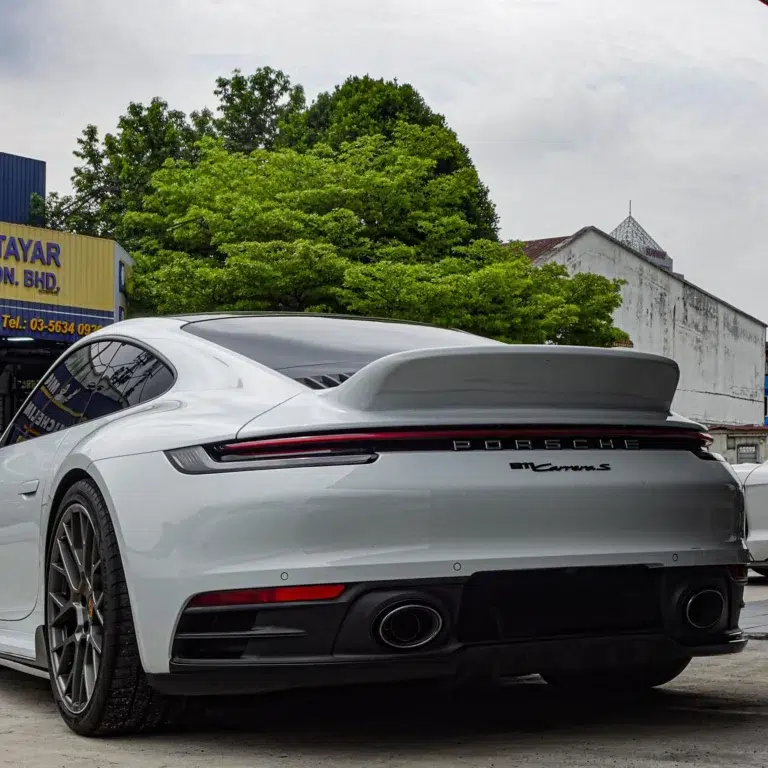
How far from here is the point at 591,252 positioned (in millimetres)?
56031

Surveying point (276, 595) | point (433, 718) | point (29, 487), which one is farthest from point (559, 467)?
point (29, 487)

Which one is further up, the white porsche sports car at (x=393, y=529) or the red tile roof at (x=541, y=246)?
the red tile roof at (x=541, y=246)

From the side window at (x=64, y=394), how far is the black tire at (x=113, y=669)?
0.80 meters

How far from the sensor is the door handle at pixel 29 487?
5.07 m

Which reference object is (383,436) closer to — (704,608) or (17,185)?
(704,608)

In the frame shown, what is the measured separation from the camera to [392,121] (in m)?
47.3

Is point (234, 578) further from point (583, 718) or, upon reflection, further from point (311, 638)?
point (583, 718)

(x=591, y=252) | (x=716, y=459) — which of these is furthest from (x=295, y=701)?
(x=591, y=252)

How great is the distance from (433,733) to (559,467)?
98cm

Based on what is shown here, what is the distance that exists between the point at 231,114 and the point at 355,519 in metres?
57.4

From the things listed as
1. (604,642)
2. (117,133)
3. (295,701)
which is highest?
(117,133)

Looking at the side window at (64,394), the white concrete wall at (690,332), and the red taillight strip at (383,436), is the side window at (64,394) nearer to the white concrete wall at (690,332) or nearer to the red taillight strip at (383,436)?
the red taillight strip at (383,436)

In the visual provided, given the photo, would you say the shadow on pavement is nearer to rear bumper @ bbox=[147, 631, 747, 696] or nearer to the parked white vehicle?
rear bumper @ bbox=[147, 631, 747, 696]

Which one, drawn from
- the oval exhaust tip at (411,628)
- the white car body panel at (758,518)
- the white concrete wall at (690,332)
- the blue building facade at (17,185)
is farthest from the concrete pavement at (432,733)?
the white concrete wall at (690,332)
